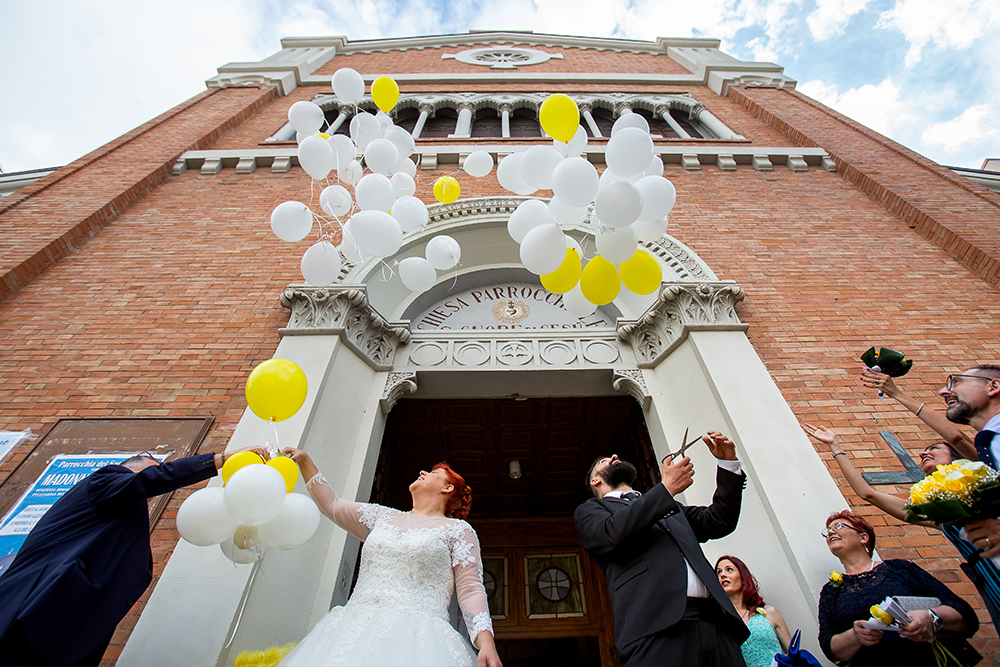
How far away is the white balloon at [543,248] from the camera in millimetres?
2943

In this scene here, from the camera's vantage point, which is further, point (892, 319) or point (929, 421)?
point (892, 319)

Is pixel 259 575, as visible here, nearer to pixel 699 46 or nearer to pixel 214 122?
pixel 214 122

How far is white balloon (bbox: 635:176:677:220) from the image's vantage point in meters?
3.07

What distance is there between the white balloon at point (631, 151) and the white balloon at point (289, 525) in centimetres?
265

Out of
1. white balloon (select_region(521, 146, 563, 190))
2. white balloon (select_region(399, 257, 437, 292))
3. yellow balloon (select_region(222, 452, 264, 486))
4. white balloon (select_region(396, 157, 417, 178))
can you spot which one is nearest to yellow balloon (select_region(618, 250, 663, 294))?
white balloon (select_region(521, 146, 563, 190))

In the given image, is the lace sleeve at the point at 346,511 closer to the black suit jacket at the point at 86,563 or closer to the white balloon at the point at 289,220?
the black suit jacket at the point at 86,563

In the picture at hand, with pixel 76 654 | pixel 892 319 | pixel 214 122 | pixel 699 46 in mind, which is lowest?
pixel 76 654

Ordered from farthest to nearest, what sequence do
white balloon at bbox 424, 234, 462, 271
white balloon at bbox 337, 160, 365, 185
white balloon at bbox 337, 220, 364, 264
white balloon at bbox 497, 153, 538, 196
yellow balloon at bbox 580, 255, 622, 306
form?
white balloon at bbox 337, 160, 365, 185 < white balloon at bbox 424, 234, 462, 271 < white balloon at bbox 497, 153, 538, 196 < white balloon at bbox 337, 220, 364, 264 < yellow balloon at bbox 580, 255, 622, 306

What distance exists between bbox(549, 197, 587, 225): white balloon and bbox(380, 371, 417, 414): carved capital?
237 cm

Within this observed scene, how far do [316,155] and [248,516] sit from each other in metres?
2.62

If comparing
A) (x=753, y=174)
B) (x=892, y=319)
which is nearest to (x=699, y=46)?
(x=753, y=174)

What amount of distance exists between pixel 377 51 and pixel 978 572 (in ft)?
53.3

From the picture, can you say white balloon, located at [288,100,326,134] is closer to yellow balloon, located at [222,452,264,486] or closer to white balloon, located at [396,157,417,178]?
white balloon, located at [396,157,417,178]

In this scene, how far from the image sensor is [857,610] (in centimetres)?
251
